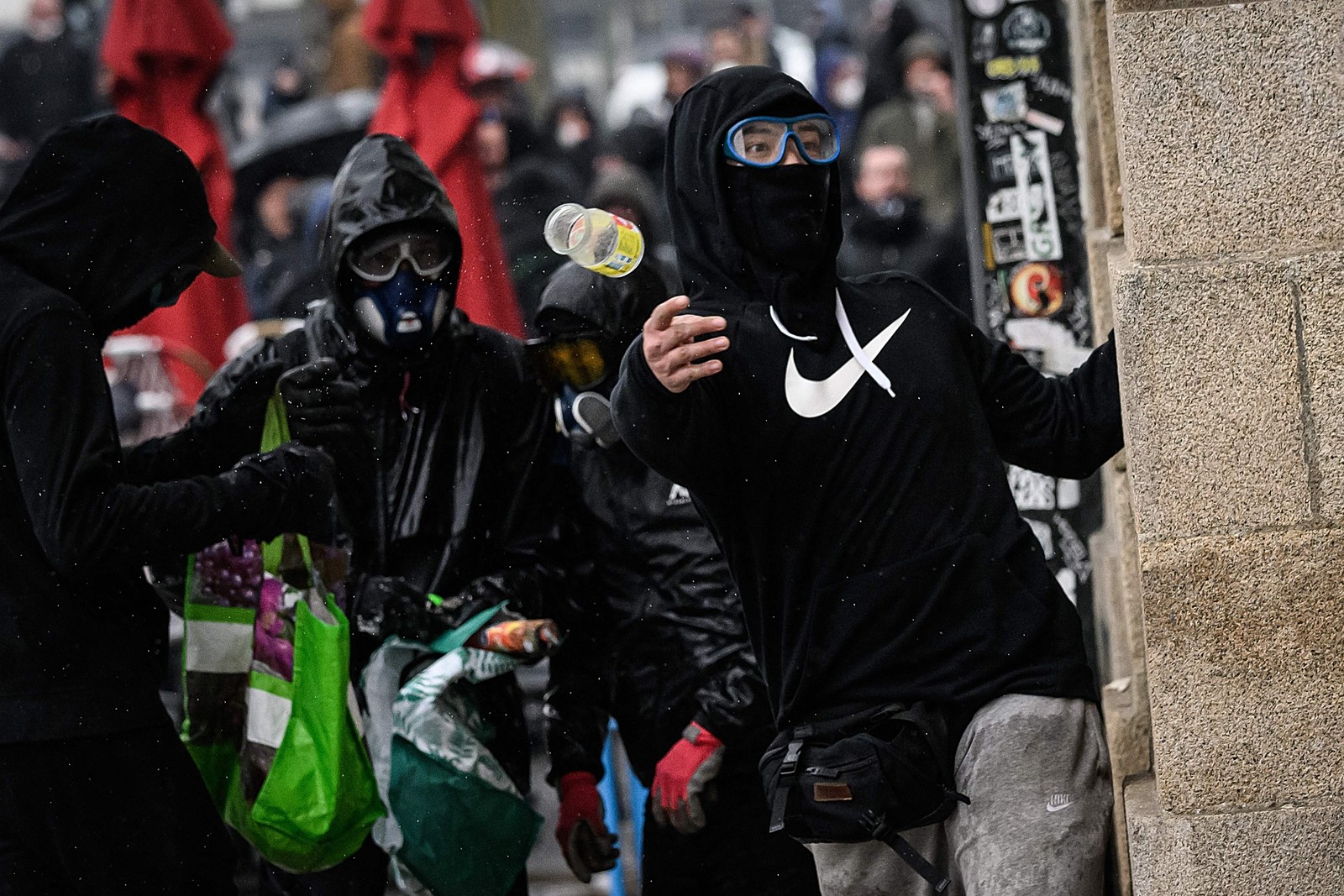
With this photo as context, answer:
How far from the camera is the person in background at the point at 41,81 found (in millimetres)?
14445

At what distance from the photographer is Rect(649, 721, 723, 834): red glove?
440 centimetres

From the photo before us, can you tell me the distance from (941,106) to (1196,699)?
767cm

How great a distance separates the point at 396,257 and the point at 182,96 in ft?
15.3

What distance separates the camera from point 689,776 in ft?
14.4

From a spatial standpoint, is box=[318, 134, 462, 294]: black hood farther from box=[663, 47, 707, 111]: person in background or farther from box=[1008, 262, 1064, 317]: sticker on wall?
box=[663, 47, 707, 111]: person in background

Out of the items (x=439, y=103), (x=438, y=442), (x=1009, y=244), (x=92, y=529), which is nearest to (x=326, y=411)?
(x=438, y=442)

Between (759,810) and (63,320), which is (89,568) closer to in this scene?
(63,320)

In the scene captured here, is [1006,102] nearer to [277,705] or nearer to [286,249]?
[277,705]

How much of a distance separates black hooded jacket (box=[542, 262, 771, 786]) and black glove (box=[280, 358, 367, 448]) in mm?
637

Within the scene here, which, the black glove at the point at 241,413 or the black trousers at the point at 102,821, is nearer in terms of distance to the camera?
the black trousers at the point at 102,821

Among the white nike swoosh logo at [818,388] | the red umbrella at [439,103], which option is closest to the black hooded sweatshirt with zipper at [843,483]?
the white nike swoosh logo at [818,388]

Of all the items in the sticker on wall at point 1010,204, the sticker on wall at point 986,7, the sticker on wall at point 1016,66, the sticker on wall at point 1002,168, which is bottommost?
the sticker on wall at point 1010,204

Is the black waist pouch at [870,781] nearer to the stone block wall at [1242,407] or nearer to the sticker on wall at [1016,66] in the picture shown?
the stone block wall at [1242,407]

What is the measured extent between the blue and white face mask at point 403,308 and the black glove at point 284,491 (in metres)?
0.56
